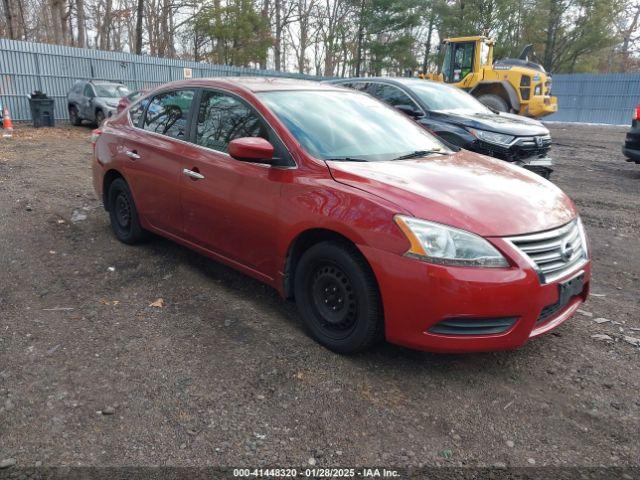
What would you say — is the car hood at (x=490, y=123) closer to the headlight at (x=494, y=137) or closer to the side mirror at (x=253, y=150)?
the headlight at (x=494, y=137)

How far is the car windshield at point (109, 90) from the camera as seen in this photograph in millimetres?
15836

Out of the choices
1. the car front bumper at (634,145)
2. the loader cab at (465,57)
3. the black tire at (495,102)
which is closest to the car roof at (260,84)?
the car front bumper at (634,145)

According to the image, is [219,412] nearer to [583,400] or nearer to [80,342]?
[80,342]

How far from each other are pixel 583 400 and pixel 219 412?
6.50ft

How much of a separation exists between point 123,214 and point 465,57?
16.2 m

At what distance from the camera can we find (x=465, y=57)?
18.2 meters

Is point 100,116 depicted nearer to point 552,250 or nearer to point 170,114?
point 170,114

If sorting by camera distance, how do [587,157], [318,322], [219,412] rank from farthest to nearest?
[587,157], [318,322], [219,412]

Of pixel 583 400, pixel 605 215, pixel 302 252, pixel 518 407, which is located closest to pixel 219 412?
pixel 302 252

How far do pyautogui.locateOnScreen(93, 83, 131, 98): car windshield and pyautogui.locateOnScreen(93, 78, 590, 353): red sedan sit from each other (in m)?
12.8

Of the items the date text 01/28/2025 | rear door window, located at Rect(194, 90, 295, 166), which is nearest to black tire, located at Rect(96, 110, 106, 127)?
rear door window, located at Rect(194, 90, 295, 166)

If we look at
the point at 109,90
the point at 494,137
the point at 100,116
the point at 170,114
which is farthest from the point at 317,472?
the point at 109,90

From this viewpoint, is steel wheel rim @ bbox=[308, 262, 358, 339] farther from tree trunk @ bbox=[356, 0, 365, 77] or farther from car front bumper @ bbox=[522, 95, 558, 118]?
tree trunk @ bbox=[356, 0, 365, 77]

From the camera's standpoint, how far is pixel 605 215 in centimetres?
679
